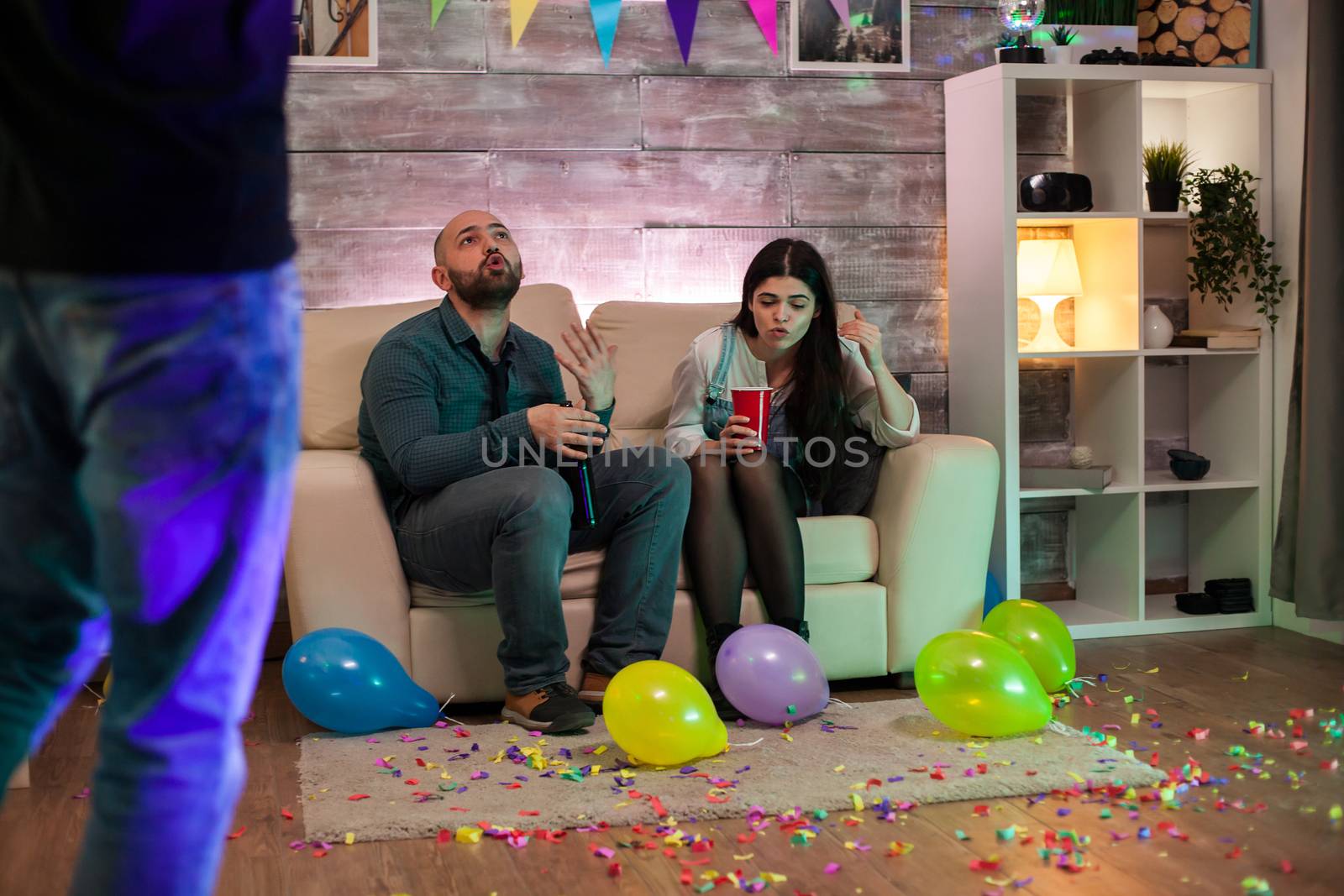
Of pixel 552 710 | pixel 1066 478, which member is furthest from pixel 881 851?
pixel 1066 478

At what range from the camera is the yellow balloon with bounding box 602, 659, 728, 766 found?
80.6 inches

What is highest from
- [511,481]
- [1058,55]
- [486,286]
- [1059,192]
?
[1058,55]

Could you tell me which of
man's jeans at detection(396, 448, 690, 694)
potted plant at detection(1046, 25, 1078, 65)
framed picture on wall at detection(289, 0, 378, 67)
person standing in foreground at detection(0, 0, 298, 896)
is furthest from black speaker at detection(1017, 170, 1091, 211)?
person standing in foreground at detection(0, 0, 298, 896)

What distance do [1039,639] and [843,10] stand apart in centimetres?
186

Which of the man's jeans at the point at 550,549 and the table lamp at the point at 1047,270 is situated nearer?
the man's jeans at the point at 550,549

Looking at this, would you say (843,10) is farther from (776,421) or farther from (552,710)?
(552,710)

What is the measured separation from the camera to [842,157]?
3525 millimetres

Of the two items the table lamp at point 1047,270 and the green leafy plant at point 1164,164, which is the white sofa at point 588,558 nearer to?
the table lamp at point 1047,270

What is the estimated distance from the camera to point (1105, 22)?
3.50 m

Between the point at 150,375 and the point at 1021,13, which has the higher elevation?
the point at 1021,13

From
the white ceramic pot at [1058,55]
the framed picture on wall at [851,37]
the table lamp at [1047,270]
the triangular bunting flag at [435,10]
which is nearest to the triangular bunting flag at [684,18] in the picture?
the framed picture on wall at [851,37]

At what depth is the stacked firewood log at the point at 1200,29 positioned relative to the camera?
339 cm

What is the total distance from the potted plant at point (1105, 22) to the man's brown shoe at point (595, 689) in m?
2.21

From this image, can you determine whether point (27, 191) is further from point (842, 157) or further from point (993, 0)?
point (993, 0)
